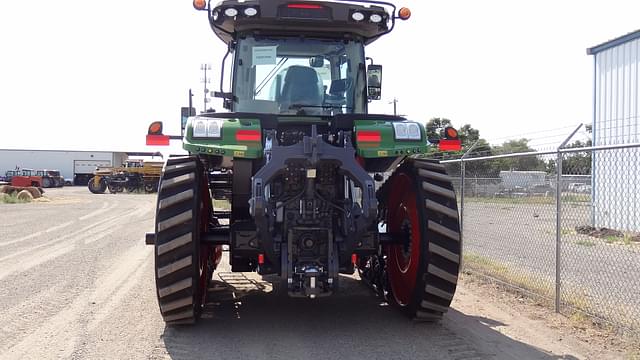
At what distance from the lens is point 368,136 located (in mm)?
5930

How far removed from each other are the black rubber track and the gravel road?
0.35 m

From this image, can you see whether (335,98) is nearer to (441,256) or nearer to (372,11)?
(372,11)

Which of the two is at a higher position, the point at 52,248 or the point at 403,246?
the point at 403,246

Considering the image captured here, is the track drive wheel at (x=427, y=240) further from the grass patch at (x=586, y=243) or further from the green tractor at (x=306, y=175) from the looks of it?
the grass patch at (x=586, y=243)

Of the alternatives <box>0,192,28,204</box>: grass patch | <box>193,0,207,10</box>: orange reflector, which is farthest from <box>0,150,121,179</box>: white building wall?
<box>193,0,207,10</box>: orange reflector

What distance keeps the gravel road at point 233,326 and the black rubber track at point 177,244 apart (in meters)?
0.35

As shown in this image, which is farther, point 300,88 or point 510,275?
point 510,275

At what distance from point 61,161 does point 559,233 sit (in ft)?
231

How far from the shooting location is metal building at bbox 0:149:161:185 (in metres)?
69.4

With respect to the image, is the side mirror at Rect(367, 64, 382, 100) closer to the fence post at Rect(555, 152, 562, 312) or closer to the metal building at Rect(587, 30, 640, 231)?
the fence post at Rect(555, 152, 562, 312)

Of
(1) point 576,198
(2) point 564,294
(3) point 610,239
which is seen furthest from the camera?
(3) point 610,239

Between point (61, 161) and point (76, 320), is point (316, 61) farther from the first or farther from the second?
point (61, 161)

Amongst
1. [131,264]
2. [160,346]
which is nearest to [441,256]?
[160,346]

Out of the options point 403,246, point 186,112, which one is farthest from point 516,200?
point 186,112
